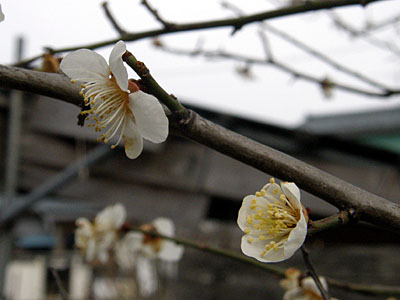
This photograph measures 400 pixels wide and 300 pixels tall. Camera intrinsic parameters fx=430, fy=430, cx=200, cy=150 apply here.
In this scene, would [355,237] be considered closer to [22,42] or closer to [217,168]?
[217,168]

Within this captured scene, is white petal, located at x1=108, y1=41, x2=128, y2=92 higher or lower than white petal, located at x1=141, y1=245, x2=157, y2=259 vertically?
higher

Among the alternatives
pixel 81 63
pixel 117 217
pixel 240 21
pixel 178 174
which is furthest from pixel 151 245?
pixel 81 63

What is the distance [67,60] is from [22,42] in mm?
1565

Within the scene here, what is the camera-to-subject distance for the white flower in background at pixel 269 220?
519 mm

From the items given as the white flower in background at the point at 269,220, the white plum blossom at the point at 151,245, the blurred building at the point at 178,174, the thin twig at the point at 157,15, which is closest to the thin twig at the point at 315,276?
the white flower in background at the point at 269,220

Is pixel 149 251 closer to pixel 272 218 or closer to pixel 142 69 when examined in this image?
pixel 272 218

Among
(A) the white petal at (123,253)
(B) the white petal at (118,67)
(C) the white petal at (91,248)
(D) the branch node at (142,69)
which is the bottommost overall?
(A) the white petal at (123,253)

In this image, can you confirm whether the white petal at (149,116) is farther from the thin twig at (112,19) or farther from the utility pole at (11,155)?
the utility pole at (11,155)

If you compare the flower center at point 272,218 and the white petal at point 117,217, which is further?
the white petal at point 117,217

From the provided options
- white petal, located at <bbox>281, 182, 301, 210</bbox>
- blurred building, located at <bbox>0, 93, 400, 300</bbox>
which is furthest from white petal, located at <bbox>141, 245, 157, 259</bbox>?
white petal, located at <bbox>281, 182, 301, 210</bbox>

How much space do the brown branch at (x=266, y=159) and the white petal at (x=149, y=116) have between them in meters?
0.01

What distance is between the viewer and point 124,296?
2721 mm

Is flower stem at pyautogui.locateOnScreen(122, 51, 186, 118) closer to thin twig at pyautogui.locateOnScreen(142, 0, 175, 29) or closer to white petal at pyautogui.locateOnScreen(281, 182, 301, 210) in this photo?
white petal at pyautogui.locateOnScreen(281, 182, 301, 210)

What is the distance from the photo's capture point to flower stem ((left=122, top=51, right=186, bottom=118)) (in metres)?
0.43
